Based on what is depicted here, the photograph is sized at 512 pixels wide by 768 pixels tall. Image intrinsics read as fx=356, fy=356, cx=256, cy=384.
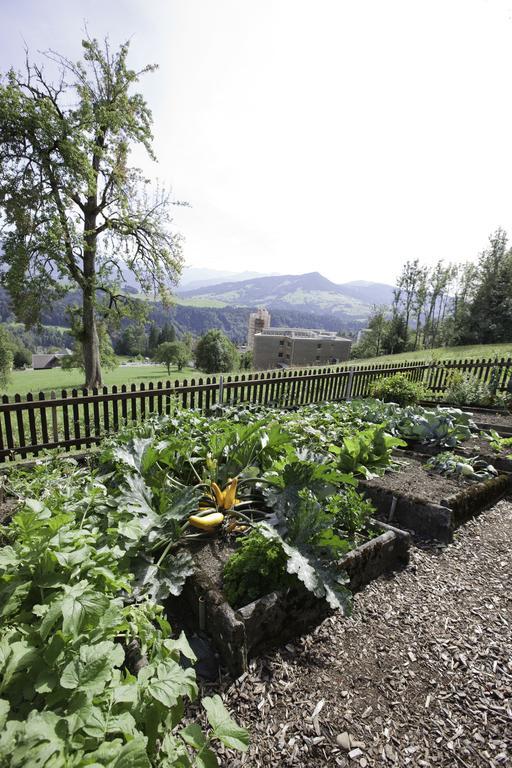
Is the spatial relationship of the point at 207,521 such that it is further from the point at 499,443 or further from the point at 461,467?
the point at 499,443

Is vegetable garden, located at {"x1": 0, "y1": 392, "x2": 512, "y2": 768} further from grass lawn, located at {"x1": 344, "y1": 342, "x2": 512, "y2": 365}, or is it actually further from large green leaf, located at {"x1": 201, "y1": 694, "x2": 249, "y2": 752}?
grass lawn, located at {"x1": 344, "y1": 342, "x2": 512, "y2": 365}

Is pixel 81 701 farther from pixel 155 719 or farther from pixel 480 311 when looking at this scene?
pixel 480 311

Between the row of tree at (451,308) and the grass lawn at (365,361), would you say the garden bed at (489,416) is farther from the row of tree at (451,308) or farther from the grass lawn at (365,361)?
the row of tree at (451,308)

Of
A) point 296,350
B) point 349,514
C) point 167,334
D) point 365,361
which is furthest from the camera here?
point 167,334

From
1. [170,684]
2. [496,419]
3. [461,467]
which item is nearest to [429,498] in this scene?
[461,467]

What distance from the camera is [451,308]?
163ft

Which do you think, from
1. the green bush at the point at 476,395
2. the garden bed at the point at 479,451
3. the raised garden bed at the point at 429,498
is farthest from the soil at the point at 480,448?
the green bush at the point at 476,395

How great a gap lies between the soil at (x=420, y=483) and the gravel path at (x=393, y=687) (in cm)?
101

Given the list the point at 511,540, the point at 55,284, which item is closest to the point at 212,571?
the point at 511,540

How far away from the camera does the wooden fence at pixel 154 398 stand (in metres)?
5.77

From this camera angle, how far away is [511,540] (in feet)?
11.6

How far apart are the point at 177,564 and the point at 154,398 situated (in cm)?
513

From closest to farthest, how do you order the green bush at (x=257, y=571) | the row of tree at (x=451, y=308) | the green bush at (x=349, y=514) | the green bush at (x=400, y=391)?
the green bush at (x=257, y=571)
the green bush at (x=349, y=514)
the green bush at (x=400, y=391)
the row of tree at (x=451, y=308)

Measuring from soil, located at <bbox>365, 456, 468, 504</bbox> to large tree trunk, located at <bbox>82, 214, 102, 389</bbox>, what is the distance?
577 inches
